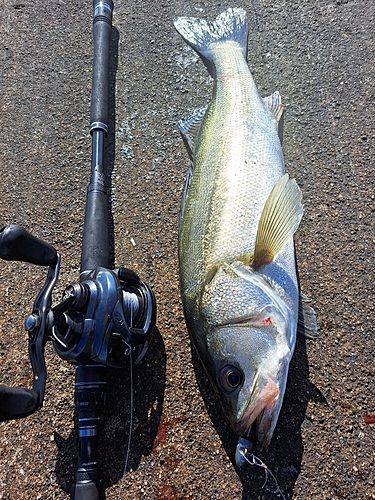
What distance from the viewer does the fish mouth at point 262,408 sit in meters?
1.81

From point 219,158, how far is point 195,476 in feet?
6.33

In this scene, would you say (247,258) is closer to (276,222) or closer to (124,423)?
(276,222)

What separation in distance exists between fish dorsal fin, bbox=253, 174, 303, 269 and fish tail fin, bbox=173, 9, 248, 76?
A: 1.36 metres

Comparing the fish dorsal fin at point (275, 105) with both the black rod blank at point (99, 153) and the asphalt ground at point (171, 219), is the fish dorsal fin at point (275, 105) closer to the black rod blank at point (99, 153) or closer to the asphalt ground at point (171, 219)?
the asphalt ground at point (171, 219)

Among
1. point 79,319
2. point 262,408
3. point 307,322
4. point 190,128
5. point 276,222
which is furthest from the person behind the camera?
point 190,128

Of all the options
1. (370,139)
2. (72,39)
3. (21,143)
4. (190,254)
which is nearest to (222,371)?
(190,254)

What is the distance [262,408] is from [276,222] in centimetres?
97

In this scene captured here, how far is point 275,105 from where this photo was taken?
9.49 feet

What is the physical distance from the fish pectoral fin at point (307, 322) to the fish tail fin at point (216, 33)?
1902 mm

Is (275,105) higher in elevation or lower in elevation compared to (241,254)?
higher

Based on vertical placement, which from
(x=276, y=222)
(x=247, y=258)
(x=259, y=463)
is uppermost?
(x=276, y=222)

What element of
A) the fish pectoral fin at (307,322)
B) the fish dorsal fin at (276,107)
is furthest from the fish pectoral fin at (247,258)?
the fish dorsal fin at (276,107)

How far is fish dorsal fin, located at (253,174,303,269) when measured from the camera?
210 cm

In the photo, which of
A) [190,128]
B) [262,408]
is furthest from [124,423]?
[190,128]
